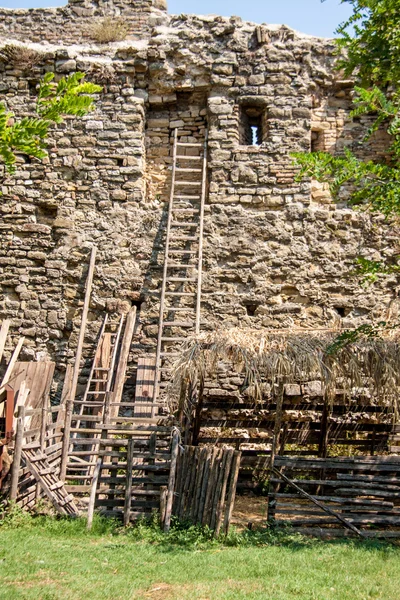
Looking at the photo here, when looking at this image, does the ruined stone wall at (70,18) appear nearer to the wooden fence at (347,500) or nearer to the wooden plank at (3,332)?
the wooden plank at (3,332)

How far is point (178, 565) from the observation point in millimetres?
5055

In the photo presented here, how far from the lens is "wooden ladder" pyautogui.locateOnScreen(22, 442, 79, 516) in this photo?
6.42m

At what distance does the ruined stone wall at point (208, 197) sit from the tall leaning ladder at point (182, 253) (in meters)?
0.20

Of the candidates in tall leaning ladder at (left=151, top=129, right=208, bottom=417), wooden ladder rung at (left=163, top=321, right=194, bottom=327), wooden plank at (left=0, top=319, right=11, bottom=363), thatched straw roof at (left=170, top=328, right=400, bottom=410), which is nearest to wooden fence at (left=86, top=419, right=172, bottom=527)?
thatched straw roof at (left=170, top=328, right=400, bottom=410)

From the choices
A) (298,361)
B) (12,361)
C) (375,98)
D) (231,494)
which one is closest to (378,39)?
(375,98)

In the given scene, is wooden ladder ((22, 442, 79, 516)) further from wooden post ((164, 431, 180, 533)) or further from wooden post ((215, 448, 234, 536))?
wooden post ((215, 448, 234, 536))

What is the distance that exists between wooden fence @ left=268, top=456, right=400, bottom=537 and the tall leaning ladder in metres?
2.92

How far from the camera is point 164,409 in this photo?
893 cm

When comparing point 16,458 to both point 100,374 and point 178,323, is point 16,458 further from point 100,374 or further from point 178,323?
point 178,323

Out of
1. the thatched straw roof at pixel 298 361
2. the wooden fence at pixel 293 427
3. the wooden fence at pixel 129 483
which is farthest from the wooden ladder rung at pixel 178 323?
Result: the wooden fence at pixel 129 483

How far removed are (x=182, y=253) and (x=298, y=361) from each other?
11.1 ft

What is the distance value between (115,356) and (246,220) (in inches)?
120

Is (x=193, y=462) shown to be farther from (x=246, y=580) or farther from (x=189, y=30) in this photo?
(x=189, y=30)

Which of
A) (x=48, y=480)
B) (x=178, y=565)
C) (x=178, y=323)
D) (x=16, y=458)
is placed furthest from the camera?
(x=178, y=323)
